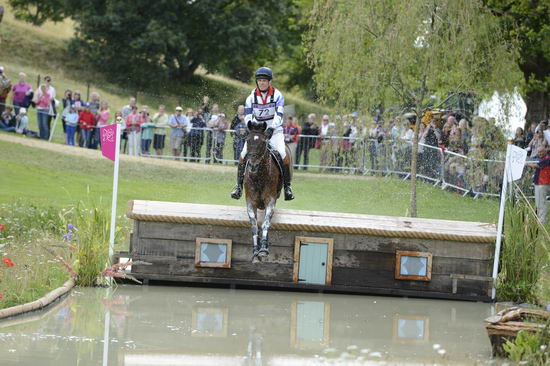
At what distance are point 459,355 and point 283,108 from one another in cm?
584

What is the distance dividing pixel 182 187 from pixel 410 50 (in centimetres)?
853

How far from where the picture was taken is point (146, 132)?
30641 mm

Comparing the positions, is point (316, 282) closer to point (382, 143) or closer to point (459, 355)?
point (459, 355)

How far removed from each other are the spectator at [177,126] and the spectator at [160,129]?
0.40 metres

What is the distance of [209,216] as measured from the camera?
15.4m

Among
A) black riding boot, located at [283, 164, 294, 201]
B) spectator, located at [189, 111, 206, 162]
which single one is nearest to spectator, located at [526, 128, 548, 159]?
spectator, located at [189, 111, 206, 162]

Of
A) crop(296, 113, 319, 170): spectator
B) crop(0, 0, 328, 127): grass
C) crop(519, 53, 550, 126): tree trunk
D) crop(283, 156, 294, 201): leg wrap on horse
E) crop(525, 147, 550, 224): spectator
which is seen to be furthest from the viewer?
crop(0, 0, 328, 127): grass

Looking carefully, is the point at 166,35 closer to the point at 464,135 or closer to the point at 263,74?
the point at 464,135

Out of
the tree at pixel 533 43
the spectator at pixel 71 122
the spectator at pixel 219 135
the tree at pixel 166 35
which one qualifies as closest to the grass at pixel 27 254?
the spectator at pixel 219 135

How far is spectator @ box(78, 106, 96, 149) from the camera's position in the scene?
3120 cm

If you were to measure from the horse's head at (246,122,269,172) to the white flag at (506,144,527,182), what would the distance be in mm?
3652

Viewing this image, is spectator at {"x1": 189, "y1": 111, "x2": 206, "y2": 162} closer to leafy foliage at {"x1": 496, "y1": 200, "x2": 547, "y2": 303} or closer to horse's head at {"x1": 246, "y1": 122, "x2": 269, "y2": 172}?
horse's head at {"x1": 246, "y1": 122, "x2": 269, "y2": 172}

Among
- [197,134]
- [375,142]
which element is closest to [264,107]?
[375,142]

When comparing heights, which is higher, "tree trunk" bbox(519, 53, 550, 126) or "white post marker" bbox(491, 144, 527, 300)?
"tree trunk" bbox(519, 53, 550, 126)
